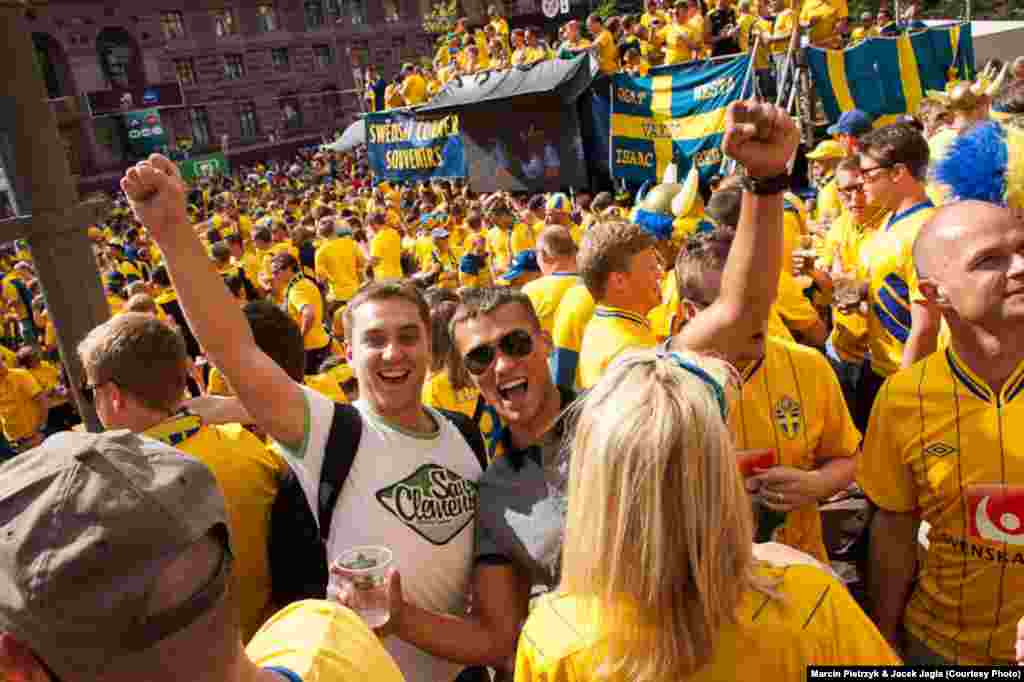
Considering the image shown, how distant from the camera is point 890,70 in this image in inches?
395

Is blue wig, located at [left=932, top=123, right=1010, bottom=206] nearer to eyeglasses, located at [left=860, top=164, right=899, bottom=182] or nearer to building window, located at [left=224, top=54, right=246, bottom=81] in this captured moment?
eyeglasses, located at [left=860, top=164, right=899, bottom=182]

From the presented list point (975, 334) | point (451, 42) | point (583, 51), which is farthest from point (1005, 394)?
point (451, 42)

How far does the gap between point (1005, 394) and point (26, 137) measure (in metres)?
2.38

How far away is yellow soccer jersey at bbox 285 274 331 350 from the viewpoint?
667 centimetres

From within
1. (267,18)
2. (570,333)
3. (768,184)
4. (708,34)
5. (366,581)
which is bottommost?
(570,333)

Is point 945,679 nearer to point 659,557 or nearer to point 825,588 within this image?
point 825,588

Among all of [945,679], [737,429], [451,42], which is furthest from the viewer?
[451,42]

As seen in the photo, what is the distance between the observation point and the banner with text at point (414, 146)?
15.8 metres

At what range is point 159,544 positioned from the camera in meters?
0.98

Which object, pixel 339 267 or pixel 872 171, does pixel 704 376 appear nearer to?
pixel 872 171

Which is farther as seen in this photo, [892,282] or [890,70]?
[890,70]

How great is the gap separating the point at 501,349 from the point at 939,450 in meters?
1.23

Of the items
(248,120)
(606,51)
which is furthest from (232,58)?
(606,51)

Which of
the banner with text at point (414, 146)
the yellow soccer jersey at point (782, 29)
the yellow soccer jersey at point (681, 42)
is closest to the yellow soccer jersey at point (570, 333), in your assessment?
the yellow soccer jersey at point (782, 29)
